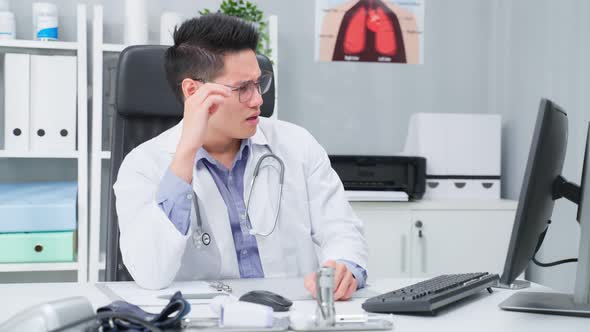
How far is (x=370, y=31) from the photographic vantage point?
3.28 metres

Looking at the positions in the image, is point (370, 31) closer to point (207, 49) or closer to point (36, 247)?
point (207, 49)

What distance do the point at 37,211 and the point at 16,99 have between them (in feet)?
1.42

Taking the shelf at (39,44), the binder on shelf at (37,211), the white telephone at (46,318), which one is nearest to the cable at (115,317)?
the white telephone at (46,318)

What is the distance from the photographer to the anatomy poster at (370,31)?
3.25 metres

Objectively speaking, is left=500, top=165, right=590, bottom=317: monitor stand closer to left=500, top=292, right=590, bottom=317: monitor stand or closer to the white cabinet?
left=500, top=292, right=590, bottom=317: monitor stand

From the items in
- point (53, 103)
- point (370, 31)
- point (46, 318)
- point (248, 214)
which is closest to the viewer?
point (46, 318)

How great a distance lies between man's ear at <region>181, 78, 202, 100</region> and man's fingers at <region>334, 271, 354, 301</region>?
66 cm

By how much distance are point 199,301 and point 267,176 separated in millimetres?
569

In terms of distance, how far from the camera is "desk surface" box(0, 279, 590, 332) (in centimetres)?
110

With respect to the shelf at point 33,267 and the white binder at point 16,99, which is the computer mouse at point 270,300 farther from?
the white binder at point 16,99

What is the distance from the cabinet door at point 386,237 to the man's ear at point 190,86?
121cm

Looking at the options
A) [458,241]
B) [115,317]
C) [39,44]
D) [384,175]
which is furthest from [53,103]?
[115,317]

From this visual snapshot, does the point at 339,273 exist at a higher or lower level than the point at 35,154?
lower

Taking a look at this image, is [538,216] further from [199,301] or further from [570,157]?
[570,157]
